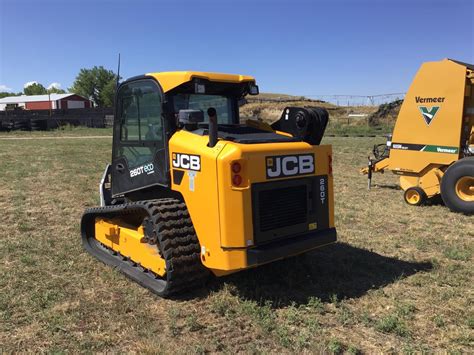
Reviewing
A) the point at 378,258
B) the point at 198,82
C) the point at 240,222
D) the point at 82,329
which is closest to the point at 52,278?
the point at 82,329

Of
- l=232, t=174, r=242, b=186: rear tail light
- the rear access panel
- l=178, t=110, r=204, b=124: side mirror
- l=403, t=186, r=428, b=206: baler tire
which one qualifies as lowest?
l=403, t=186, r=428, b=206: baler tire

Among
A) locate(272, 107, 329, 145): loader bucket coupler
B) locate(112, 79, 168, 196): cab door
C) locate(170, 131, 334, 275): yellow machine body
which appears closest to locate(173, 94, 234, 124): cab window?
locate(112, 79, 168, 196): cab door

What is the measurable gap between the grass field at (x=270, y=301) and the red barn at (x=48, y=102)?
72814 mm

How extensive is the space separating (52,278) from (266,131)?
9.36ft

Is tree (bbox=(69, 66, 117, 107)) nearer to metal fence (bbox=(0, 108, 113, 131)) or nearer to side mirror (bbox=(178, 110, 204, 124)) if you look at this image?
metal fence (bbox=(0, 108, 113, 131))

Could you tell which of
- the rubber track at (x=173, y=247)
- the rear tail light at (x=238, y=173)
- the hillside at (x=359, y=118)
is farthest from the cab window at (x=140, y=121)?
the hillside at (x=359, y=118)

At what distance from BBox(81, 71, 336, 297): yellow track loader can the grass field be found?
417 millimetres

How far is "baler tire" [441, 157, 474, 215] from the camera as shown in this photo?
299 inches

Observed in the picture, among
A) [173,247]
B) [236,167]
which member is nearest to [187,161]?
[236,167]

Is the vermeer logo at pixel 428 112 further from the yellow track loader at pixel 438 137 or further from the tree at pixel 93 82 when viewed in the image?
the tree at pixel 93 82

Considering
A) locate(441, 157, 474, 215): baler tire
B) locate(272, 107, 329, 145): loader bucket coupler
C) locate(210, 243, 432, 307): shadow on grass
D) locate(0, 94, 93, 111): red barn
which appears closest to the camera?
locate(210, 243, 432, 307): shadow on grass

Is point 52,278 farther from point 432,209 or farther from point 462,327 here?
point 432,209

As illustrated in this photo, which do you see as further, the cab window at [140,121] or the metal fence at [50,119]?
the metal fence at [50,119]

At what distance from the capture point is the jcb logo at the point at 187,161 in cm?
408
